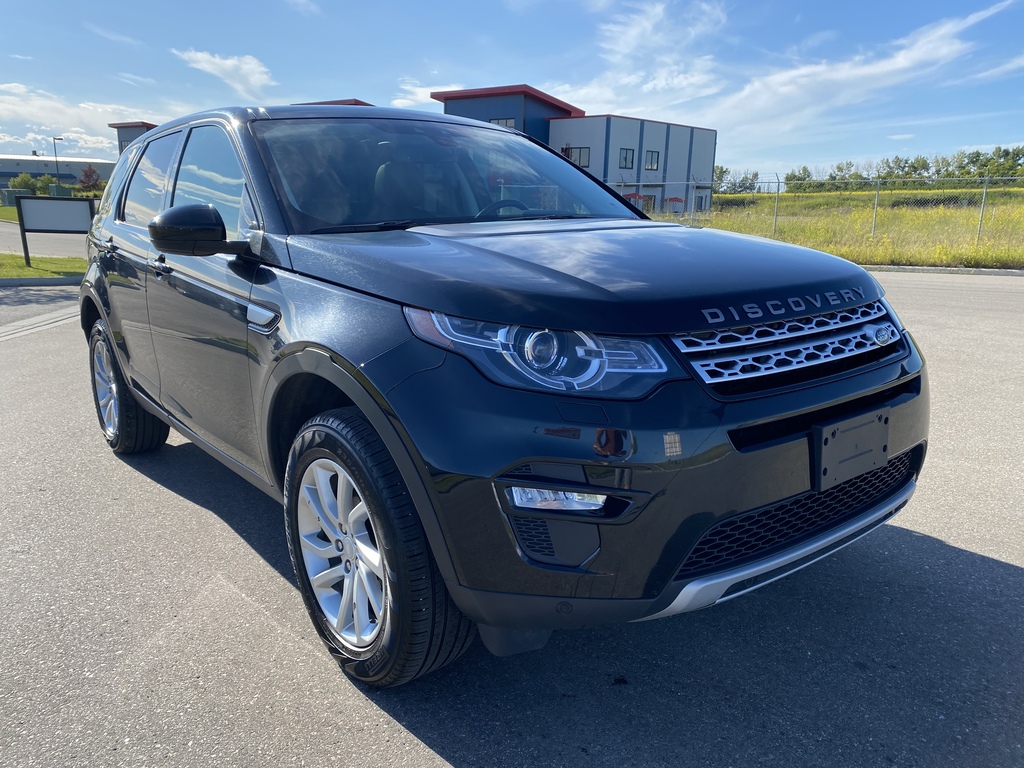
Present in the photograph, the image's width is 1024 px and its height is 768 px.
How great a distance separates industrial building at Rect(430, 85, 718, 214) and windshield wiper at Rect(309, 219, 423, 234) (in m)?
46.2

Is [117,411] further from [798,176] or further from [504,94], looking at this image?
[504,94]

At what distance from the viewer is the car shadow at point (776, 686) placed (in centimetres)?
209

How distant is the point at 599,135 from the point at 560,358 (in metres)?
52.2

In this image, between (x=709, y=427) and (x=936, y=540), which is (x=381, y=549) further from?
(x=936, y=540)

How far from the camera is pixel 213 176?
321 centimetres

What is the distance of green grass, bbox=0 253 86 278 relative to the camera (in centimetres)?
1404

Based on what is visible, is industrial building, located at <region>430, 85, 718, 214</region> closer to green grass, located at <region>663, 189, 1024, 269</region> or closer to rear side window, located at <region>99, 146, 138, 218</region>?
green grass, located at <region>663, 189, 1024, 269</region>

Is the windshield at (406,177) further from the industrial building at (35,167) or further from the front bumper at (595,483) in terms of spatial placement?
the industrial building at (35,167)

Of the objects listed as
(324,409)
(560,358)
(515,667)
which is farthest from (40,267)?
(560,358)

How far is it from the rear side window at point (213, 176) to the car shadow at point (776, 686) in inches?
72.0

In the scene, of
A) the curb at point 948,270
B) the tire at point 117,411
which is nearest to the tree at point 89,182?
the curb at point 948,270

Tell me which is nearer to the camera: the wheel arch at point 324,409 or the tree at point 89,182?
the wheel arch at point 324,409

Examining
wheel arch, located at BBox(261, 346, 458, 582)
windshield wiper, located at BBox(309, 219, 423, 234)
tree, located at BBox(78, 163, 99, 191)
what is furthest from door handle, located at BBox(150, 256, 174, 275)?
tree, located at BBox(78, 163, 99, 191)

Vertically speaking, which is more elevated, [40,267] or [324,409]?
[324,409]
